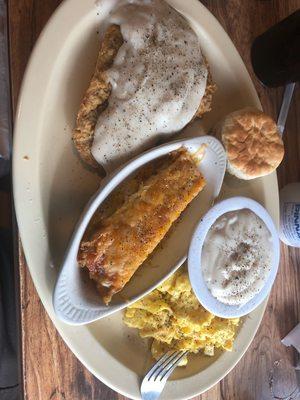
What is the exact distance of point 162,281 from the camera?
1325 millimetres

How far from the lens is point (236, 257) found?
1.34 metres

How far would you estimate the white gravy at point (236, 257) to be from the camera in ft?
4.35

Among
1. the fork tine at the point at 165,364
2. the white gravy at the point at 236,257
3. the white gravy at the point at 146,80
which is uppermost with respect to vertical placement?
the white gravy at the point at 146,80

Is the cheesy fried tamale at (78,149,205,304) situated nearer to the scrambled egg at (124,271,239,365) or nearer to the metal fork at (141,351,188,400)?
the scrambled egg at (124,271,239,365)

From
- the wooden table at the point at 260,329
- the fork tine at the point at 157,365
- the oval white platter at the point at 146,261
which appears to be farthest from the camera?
the fork tine at the point at 157,365

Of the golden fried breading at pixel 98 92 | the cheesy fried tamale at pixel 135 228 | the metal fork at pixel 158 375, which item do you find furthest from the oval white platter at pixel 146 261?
the metal fork at pixel 158 375

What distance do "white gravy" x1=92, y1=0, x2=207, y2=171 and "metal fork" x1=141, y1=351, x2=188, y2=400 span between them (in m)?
0.59

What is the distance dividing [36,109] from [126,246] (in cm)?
40

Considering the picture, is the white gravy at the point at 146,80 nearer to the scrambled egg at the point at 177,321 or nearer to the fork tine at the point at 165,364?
the scrambled egg at the point at 177,321

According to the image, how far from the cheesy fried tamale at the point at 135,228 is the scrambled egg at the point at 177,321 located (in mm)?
191

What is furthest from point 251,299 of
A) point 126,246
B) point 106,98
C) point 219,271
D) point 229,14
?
point 229,14

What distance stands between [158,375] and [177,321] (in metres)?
0.16

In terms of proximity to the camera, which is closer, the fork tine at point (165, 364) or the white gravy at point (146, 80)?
the white gravy at point (146, 80)

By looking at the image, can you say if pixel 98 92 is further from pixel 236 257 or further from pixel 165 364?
pixel 165 364
